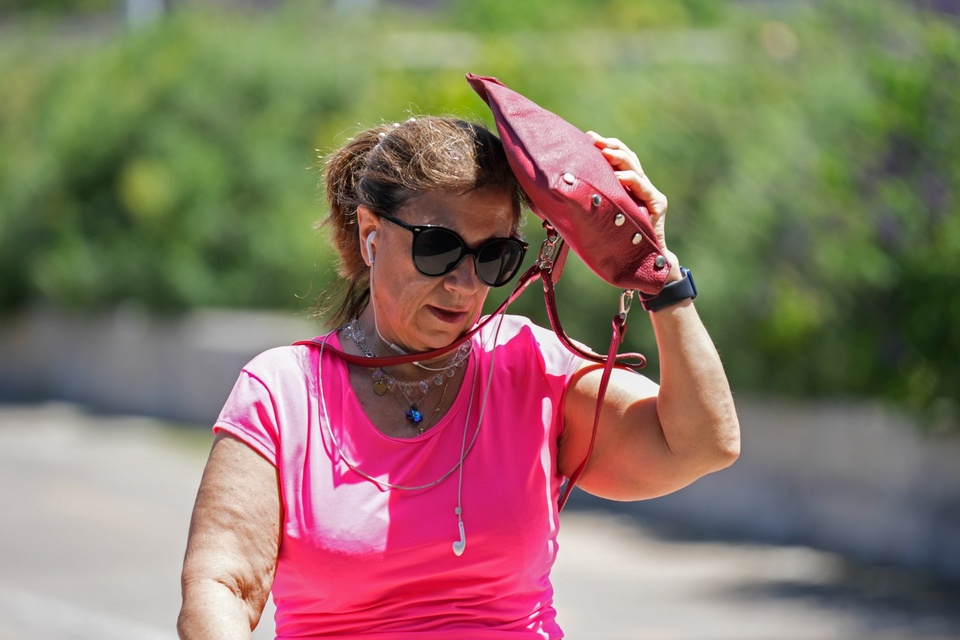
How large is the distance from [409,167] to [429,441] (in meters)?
0.50

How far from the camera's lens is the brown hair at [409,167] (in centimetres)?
238

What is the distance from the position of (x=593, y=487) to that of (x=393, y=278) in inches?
22.1

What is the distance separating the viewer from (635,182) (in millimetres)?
2375

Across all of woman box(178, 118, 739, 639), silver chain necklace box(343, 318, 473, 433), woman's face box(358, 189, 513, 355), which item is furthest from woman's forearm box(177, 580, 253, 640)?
woman's face box(358, 189, 513, 355)

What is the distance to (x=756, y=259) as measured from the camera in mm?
7590

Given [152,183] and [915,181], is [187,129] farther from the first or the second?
[915,181]

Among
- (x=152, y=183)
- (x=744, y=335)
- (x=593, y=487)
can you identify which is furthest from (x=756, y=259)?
(x=152, y=183)

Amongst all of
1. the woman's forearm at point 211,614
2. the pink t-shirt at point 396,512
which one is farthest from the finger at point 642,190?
the woman's forearm at point 211,614

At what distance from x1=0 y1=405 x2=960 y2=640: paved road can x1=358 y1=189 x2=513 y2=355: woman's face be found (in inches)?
157

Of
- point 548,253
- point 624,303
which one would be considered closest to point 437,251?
point 548,253

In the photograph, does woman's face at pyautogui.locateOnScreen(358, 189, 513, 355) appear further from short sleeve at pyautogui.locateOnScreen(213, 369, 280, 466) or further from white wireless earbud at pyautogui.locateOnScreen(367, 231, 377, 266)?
short sleeve at pyautogui.locateOnScreen(213, 369, 280, 466)

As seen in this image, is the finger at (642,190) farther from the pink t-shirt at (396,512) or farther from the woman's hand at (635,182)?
the pink t-shirt at (396,512)

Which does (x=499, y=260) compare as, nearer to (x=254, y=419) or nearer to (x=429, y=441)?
(x=429, y=441)

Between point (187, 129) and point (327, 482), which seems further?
point (187, 129)
